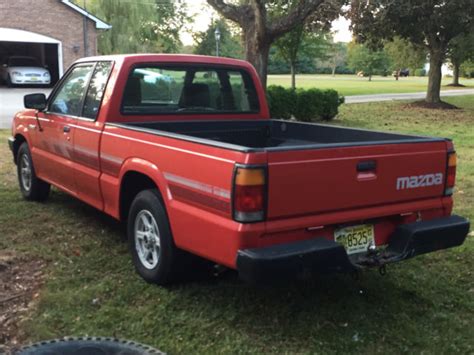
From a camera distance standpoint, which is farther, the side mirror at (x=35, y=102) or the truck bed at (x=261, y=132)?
the side mirror at (x=35, y=102)

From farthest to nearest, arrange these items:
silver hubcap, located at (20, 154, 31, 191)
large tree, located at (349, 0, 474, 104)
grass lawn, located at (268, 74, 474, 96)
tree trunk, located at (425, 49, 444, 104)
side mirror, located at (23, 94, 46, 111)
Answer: grass lawn, located at (268, 74, 474, 96) → tree trunk, located at (425, 49, 444, 104) → large tree, located at (349, 0, 474, 104) → silver hubcap, located at (20, 154, 31, 191) → side mirror, located at (23, 94, 46, 111)

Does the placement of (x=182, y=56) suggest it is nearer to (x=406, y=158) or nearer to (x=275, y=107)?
(x=406, y=158)

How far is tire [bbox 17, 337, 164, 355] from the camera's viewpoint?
3281mm

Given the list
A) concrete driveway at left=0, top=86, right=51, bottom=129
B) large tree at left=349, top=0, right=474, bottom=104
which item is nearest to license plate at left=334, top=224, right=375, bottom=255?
concrete driveway at left=0, top=86, right=51, bottom=129

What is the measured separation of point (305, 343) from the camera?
3.62 meters

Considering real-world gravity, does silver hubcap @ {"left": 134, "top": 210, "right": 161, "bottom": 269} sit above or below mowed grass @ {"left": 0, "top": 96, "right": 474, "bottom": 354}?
above

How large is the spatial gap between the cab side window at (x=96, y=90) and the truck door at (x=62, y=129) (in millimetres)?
139

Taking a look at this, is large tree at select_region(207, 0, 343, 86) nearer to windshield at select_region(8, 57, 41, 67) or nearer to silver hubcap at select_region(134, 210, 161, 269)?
silver hubcap at select_region(134, 210, 161, 269)

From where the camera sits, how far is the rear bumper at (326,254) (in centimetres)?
331

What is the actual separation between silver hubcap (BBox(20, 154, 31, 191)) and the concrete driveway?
874 centimetres

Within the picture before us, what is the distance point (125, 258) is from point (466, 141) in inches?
416

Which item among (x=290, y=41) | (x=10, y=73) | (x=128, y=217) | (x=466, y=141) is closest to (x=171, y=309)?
(x=128, y=217)

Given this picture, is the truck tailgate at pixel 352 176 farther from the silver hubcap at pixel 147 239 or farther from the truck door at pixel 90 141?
the truck door at pixel 90 141

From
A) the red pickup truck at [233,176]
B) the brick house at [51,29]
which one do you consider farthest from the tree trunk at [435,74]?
the red pickup truck at [233,176]
